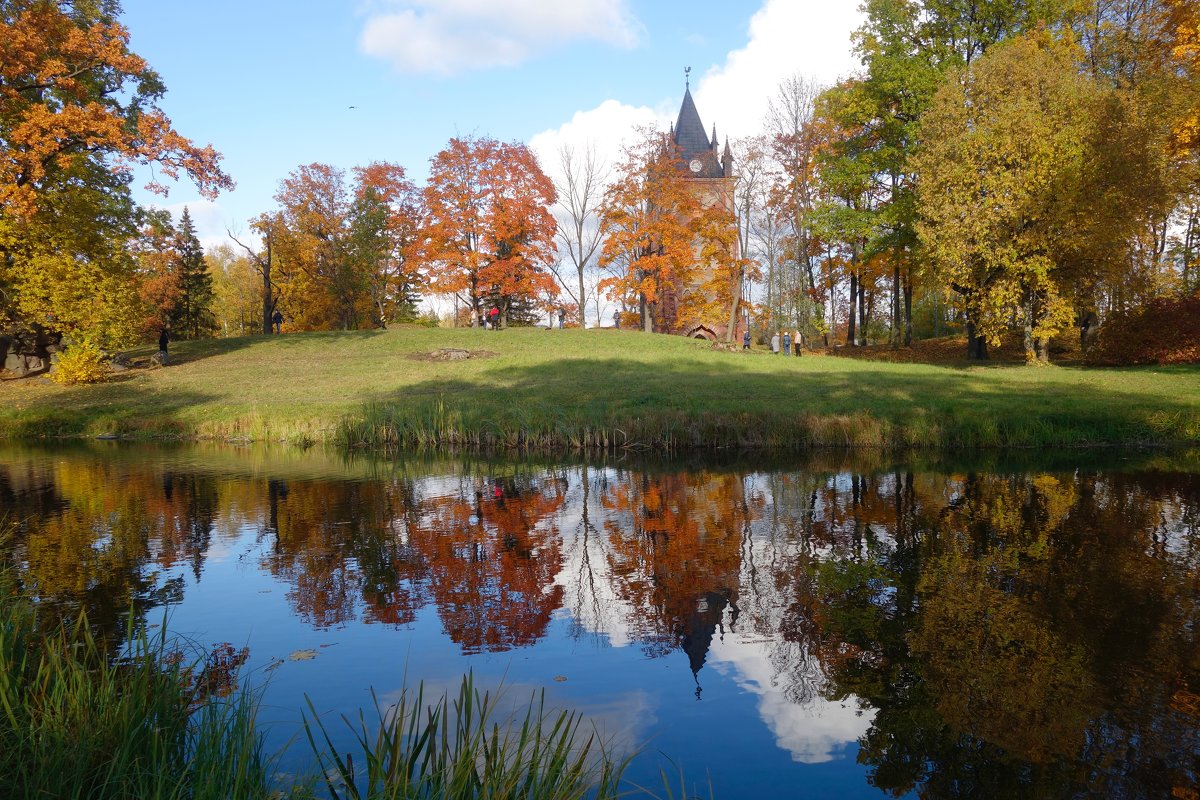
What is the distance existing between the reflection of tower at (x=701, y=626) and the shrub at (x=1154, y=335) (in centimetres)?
2519

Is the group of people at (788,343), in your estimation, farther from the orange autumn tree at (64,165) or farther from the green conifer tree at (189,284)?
the green conifer tree at (189,284)

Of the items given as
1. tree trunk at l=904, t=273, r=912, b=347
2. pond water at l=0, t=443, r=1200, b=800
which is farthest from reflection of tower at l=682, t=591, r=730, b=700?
tree trunk at l=904, t=273, r=912, b=347

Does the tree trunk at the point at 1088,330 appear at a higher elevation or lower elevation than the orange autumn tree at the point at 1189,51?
lower

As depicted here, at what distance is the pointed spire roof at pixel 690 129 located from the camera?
57.6m

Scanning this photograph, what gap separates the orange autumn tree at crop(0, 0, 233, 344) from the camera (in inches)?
903

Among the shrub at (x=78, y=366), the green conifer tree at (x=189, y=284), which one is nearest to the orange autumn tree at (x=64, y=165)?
the shrub at (x=78, y=366)

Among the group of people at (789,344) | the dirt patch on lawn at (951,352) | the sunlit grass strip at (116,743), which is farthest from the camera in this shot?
the group of people at (789,344)

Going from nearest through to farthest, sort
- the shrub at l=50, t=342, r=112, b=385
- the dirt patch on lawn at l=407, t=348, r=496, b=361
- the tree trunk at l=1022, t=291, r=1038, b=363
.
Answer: the shrub at l=50, t=342, r=112, b=385, the tree trunk at l=1022, t=291, r=1038, b=363, the dirt patch on lawn at l=407, t=348, r=496, b=361

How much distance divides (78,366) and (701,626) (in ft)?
84.9

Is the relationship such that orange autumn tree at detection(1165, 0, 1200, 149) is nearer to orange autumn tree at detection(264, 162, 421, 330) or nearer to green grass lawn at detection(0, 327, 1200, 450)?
green grass lawn at detection(0, 327, 1200, 450)

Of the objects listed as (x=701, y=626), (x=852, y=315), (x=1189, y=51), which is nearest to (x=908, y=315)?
(x=852, y=315)

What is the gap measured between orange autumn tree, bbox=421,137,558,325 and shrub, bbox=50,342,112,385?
16.9 m

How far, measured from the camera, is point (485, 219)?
3959 centimetres

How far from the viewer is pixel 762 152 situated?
40.1 meters
